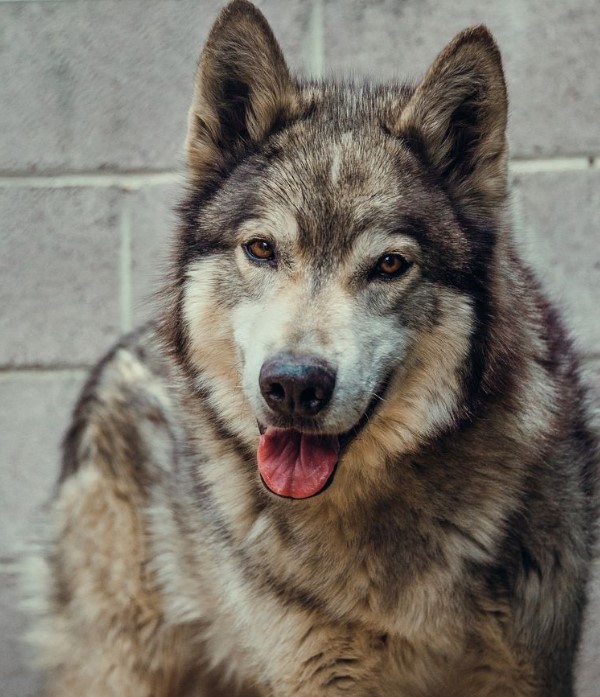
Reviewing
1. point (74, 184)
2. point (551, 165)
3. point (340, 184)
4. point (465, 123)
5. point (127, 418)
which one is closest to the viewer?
point (340, 184)

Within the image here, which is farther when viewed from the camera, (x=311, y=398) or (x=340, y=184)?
(x=340, y=184)

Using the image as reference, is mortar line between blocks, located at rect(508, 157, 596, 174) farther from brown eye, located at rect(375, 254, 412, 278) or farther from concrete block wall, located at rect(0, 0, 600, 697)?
brown eye, located at rect(375, 254, 412, 278)

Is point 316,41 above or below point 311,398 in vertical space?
above

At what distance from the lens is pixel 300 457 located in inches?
109

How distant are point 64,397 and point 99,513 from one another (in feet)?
3.07

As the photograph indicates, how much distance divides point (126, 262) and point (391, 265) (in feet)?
6.82

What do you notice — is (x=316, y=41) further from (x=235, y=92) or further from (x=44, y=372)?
(x=44, y=372)

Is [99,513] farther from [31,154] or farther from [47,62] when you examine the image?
[47,62]

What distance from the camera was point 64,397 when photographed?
15.4ft

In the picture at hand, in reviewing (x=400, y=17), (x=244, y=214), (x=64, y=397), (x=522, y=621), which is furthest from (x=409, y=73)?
(x=522, y=621)

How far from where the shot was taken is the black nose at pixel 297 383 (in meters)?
2.51

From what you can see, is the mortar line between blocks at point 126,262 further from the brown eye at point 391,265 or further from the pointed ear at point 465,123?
the brown eye at point 391,265

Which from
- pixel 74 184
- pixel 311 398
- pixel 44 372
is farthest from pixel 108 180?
pixel 311 398

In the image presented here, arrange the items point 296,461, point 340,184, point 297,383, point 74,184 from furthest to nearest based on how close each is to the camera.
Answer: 1. point 74,184
2. point 340,184
3. point 296,461
4. point 297,383
